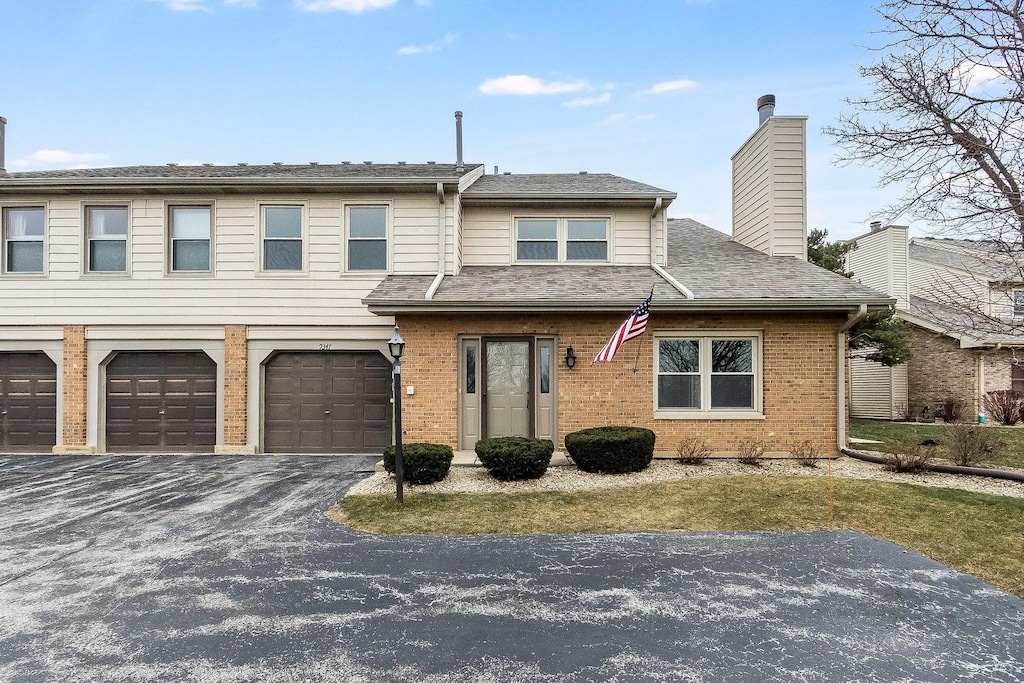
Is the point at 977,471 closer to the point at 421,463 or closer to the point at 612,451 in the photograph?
the point at 612,451

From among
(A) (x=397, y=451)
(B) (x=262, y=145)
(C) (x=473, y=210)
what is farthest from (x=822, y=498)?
(B) (x=262, y=145)

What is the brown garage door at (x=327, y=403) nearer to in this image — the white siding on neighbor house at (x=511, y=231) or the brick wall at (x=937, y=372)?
the white siding on neighbor house at (x=511, y=231)

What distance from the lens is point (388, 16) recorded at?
595 inches

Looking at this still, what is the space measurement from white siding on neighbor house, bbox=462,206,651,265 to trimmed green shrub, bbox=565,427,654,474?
15.0 ft

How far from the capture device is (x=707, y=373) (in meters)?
9.55

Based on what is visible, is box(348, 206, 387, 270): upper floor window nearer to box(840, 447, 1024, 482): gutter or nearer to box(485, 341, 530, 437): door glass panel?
box(485, 341, 530, 437): door glass panel

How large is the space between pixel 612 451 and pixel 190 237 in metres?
10.0

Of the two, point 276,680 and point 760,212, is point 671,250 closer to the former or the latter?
point 760,212

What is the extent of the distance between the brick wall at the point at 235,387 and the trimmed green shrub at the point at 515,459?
5.85m

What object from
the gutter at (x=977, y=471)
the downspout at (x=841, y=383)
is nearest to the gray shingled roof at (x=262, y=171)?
the downspout at (x=841, y=383)

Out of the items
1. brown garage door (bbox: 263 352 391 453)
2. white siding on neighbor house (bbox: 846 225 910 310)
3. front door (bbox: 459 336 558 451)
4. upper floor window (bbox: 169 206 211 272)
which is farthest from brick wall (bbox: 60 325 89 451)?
white siding on neighbor house (bbox: 846 225 910 310)

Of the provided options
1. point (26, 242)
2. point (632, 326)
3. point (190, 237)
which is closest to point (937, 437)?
point (632, 326)

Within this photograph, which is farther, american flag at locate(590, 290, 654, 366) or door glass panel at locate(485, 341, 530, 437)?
door glass panel at locate(485, 341, 530, 437)

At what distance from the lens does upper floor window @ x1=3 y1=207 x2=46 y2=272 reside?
10688mm
